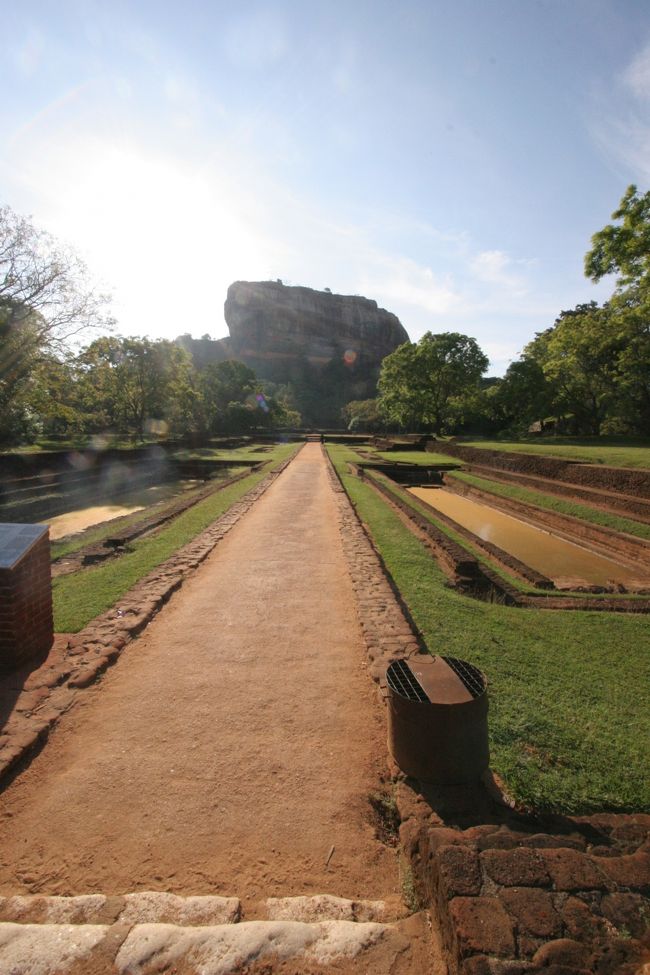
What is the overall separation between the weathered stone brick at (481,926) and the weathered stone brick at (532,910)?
1.4 inches

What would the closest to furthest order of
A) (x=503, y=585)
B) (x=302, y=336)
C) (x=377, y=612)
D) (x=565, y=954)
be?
(x=565, y=954) → (x=377, y=612) → (x=503, y=585) → (x=302, y=336)

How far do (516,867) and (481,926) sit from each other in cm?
34

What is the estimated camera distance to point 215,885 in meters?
2.08

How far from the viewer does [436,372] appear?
126 ft

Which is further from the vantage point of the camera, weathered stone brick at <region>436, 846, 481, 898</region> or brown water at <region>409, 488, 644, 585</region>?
brown water at <region>409, 488, 644, 585</region>

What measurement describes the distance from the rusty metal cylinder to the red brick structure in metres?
2.92

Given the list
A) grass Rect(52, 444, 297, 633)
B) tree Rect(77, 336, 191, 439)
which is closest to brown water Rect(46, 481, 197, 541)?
grass Rect(52, 444, 297, 633)

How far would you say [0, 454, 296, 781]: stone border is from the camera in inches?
117

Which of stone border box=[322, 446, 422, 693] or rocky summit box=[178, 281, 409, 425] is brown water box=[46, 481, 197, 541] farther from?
rocky summit box=[178, 281, 409, 425]

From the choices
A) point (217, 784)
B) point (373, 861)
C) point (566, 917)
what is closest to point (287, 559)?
point (217, 784)

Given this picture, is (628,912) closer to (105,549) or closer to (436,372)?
(105,549)

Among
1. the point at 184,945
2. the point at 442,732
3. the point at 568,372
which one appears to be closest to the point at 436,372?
the point at 568,372

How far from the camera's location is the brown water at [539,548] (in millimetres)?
8672

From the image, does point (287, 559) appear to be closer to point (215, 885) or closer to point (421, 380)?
point (215, 885)
